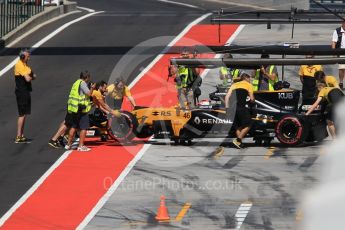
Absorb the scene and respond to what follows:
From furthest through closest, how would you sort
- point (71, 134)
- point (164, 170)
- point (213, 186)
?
1. point (71, 134)
2. point (164, 170)
3. point (213, 186)

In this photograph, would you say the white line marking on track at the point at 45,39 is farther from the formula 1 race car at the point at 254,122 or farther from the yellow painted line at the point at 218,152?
the yellow painted line at the point at 218,152

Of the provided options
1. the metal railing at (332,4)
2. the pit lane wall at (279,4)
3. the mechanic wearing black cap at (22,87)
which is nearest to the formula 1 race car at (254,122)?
the mechanic wearing black cap at (22,87)

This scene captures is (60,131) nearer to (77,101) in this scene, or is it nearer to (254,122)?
(77,101)

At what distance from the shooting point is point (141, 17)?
37188mm

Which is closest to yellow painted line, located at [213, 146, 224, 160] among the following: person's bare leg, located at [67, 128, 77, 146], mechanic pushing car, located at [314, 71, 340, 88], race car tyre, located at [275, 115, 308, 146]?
race car tyre, located at [275, 115, 308, 146]

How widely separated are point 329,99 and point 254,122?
70.3 inches

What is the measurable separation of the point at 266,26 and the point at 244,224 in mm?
22293

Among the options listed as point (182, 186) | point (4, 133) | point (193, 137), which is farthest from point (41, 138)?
point (182, 186)

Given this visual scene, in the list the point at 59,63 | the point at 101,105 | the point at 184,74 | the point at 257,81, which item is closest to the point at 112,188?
the point at 101,105

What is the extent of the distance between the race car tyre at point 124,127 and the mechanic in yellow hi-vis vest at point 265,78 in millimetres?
3931

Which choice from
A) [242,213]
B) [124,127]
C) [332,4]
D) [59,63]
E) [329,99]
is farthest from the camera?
[332,4]

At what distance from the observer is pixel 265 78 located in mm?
21000

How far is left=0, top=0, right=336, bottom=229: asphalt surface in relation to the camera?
43.1ft

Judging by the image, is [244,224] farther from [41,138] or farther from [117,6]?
[117,6]
